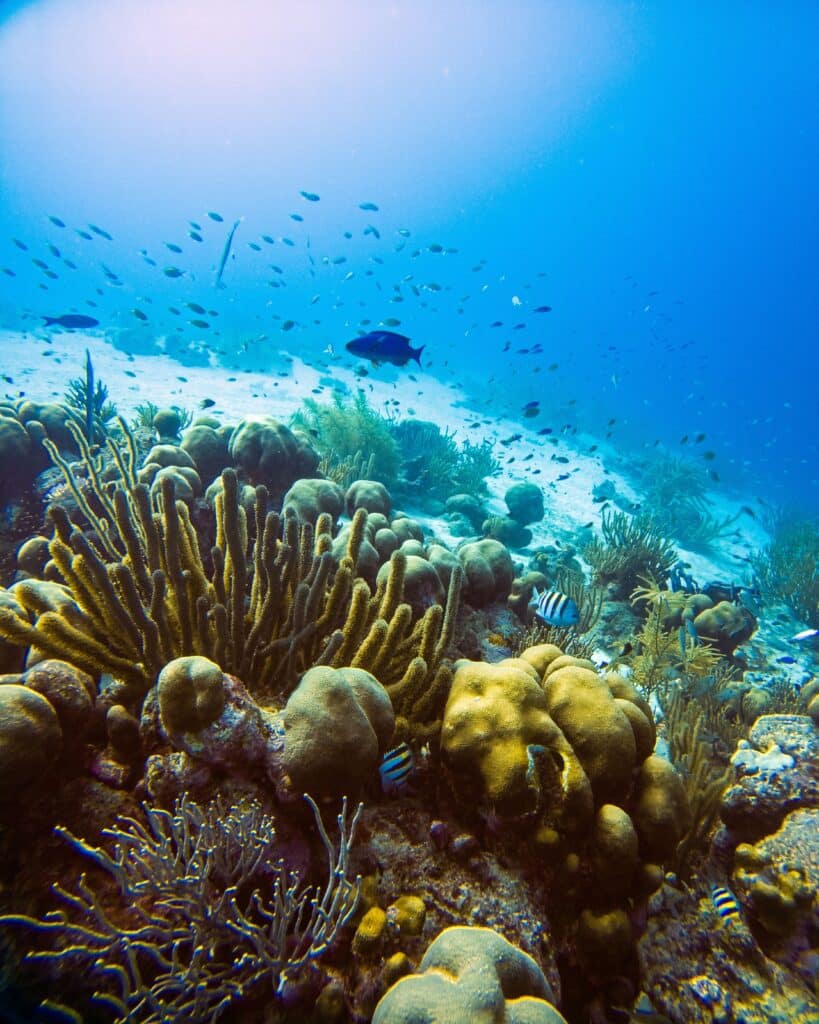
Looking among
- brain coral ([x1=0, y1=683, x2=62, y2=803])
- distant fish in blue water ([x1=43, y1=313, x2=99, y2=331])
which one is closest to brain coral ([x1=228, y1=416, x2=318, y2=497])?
brain coral ([x1=0, y1=683, x2=62, y2=803])

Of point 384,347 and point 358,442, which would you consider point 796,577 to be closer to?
point 358,442

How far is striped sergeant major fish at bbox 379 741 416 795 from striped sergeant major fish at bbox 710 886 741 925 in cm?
208

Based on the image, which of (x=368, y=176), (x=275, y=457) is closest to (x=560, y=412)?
(x=275, y=457)

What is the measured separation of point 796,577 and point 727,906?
11370 mm

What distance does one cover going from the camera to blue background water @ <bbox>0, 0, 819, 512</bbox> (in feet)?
186

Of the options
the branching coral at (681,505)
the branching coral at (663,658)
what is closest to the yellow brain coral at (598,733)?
the branching coral at (663,658)

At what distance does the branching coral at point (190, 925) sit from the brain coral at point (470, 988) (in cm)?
32

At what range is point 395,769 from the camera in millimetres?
2422

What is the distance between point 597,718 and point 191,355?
94.3ft

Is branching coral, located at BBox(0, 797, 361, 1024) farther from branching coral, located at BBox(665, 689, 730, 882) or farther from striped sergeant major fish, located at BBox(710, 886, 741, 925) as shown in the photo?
branching coral, located at BBox(665, 689, 730, 882)

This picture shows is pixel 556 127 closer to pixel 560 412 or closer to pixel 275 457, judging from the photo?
pixel 560 412

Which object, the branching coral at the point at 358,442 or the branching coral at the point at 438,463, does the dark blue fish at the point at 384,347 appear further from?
the branching coral at the point at 438,463

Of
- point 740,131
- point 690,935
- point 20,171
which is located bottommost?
point 690,935

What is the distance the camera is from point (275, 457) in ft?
22.4
